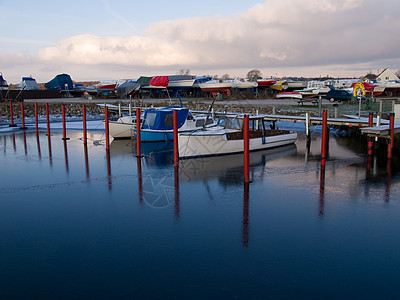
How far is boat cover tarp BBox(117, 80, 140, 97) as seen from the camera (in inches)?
2131

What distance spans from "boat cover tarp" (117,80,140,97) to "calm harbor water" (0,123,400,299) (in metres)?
36.9

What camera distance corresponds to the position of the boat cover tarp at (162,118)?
22.5m

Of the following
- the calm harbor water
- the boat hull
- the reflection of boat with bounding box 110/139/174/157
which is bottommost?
the calm harbor water

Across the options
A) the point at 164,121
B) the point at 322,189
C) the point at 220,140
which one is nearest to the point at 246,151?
the point at 322,189

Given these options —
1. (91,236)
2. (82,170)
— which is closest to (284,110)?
(82,170)

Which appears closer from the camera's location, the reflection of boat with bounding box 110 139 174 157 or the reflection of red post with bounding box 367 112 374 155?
the reflection of red post with bounding box 367 112 374 155

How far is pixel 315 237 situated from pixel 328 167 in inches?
325

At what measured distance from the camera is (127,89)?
5422cm

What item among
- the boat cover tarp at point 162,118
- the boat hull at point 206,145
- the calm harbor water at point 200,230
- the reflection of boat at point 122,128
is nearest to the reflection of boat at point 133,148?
the reflection of boat at point 122,128

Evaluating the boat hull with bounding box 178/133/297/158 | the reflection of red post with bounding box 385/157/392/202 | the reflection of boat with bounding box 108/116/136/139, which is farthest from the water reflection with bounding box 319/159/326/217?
the reflection of boat with bounding box 108/116/136/139

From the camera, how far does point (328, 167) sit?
680 inches

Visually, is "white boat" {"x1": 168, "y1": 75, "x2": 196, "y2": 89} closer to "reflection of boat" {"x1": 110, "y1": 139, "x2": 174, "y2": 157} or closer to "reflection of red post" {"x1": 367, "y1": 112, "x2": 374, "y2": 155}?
"reflection of boat" {"x1": 110, "y1": 139, "x2": 174, "y2": 157}

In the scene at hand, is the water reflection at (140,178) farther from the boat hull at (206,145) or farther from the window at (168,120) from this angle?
the window at (168,120)

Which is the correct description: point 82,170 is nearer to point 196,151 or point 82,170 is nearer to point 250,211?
point 196,151
